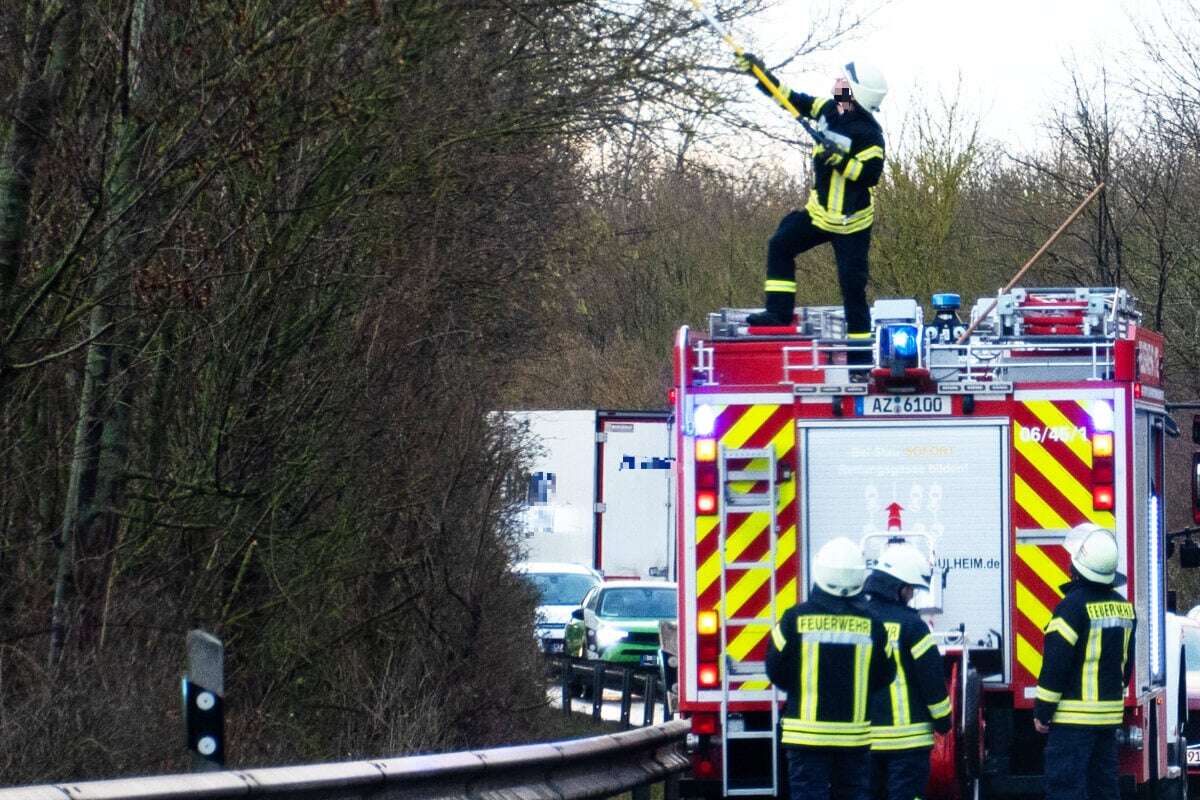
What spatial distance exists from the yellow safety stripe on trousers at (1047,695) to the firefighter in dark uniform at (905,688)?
89cm

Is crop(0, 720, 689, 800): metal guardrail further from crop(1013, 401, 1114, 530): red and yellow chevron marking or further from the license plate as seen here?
crop(1013, 401, 1114, 530): red and yellow chevron marking

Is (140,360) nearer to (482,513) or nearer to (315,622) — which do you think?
(315,622)

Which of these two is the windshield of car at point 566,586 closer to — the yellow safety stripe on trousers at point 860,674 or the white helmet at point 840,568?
the yellow safety stripe on trousers at point 860,674

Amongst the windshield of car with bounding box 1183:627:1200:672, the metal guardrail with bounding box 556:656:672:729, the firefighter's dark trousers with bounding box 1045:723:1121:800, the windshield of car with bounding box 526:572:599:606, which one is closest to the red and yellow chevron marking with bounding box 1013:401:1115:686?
the firefighter's dark trousers with bounding box 1045:723:1121:800

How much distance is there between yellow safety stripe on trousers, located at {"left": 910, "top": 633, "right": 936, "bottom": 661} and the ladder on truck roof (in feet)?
6.94

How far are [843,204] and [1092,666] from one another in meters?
3.48

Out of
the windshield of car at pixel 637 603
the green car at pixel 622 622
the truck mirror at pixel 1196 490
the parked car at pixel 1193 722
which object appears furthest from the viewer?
the windshield of car at pixel 637 603

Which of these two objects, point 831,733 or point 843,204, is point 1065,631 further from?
point 843,204

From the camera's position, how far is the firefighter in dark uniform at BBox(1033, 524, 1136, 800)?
1016 cm

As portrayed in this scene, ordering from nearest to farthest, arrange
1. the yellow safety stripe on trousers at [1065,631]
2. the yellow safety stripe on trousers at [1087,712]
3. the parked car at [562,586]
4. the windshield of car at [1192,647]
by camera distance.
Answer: the yellow safety stripe on trousers at [1065,631], the yellow safety stripe on trousers at [1087,712], the windshield of car at [1192,647], the parked car at [562,586]

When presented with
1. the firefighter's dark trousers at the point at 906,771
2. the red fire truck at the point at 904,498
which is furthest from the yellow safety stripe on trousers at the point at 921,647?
the red fire truck at the point at 904,498

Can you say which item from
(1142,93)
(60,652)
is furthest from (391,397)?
(1142,93)

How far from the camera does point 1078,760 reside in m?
10.3

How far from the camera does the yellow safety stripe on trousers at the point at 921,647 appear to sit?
30.3 ft
